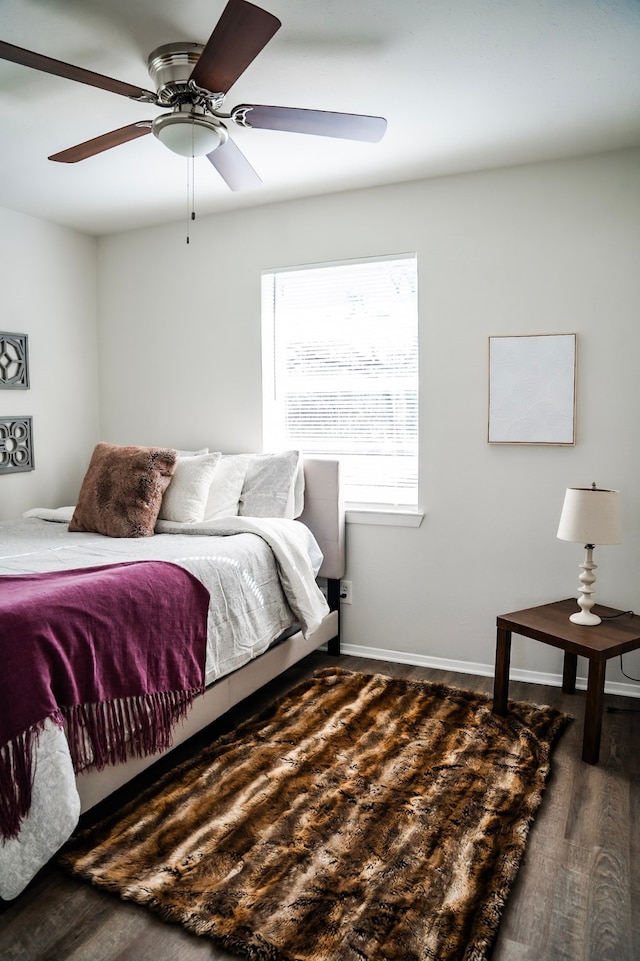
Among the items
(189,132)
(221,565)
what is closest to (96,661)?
(221,565)

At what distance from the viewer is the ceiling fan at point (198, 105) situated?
1829 millimetres

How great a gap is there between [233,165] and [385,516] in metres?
1.86

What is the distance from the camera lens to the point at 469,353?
132 inches

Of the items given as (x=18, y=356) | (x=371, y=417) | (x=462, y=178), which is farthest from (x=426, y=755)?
(x=18, y=356)

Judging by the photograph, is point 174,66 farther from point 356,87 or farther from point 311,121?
point 356,87

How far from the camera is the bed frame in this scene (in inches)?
80.2

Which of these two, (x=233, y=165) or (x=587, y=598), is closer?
(x=233, y=165)

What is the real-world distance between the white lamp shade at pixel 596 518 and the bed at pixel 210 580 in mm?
1204

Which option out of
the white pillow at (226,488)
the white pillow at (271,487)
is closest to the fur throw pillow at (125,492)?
the white pillow at (226,488)

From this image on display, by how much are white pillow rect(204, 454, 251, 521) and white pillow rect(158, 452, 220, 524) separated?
4 centimetres

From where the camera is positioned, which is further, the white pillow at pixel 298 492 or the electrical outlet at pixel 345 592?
the electrical outlet at pixel 345 592

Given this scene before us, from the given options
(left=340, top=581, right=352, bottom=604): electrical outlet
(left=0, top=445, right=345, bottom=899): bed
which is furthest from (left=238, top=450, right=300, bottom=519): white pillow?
(left=340, top=581, right=352, bottom=604): electrical outlet

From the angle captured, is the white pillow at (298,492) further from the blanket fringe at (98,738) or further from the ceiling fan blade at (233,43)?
the ceiling fan blade at (233,43)

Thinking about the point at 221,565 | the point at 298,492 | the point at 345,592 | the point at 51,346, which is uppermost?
the point at 51,346
